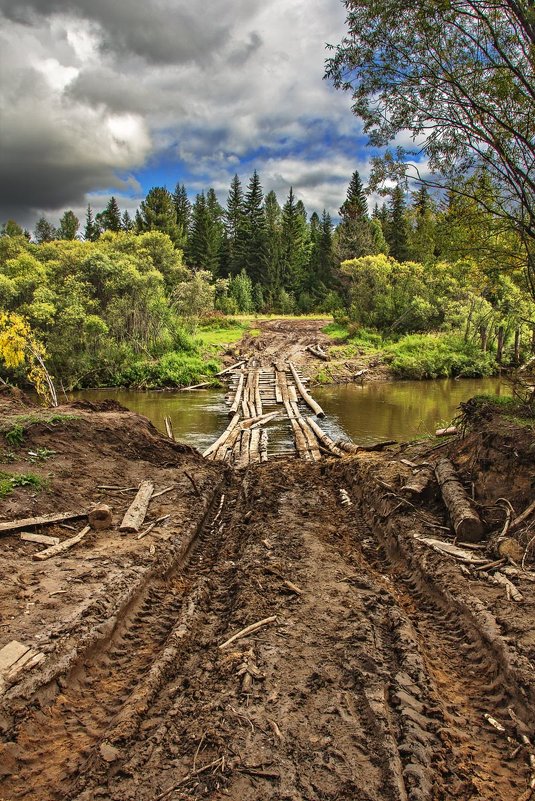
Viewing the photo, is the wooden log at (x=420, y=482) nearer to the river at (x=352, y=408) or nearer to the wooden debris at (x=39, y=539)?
the wooden debris at (x=39, y=539)

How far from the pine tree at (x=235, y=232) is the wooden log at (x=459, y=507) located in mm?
56228

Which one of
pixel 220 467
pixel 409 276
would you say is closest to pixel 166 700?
pixel 220 467

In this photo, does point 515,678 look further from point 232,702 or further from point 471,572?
point 232,702

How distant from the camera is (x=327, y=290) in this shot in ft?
191

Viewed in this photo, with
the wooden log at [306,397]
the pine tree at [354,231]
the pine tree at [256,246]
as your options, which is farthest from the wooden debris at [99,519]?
the pine tree at [256,246]

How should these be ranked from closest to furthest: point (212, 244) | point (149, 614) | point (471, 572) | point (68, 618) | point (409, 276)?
1. point (68, 618)
2. point (149, 614)
3. point (471, 572)
4. point (409, 276)
5. point (212, 244)

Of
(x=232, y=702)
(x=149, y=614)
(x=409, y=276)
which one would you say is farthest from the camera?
(x=409, y=276)

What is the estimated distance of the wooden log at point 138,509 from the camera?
714 cm

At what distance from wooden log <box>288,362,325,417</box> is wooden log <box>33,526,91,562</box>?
12544mm

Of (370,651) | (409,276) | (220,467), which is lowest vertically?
(220,467)

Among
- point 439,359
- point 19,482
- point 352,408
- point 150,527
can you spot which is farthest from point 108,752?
point 439,359

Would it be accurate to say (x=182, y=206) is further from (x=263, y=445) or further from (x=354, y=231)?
(x=263, y=445)

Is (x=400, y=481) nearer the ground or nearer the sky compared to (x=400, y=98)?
nearer the ground

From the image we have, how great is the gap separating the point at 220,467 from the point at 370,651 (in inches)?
296
